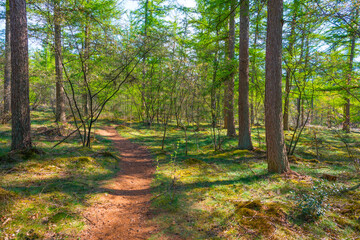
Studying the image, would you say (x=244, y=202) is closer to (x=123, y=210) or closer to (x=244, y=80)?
(x=123, y=210)

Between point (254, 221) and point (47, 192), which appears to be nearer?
point (254, 221)

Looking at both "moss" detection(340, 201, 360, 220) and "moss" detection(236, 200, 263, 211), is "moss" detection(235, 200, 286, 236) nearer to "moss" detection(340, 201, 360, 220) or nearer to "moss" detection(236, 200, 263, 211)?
"moss" detection(236, 200, 263, 211)

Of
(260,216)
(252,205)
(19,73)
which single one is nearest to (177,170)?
(252,205)

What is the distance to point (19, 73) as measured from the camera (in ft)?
18.2

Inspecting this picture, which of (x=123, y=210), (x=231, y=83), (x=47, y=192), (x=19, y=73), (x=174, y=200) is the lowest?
(x=123, y=210)

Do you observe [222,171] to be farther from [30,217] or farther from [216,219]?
[30,217]

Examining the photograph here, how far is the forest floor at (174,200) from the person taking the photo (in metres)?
3.09

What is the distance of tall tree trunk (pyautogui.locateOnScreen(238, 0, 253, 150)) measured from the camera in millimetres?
8250

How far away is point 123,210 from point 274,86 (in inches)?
213

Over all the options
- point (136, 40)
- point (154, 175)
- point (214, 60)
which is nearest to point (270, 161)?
point (154, 175)

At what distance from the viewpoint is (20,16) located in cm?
548

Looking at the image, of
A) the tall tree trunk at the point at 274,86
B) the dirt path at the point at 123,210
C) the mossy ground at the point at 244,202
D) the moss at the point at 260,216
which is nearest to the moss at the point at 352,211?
the mossy ground at the point at 244,202

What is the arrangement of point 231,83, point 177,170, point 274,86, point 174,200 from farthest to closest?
point 231,83 → point 177,170 → point 274,86 → point 174,200

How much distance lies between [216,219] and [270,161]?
3172 millimetres
